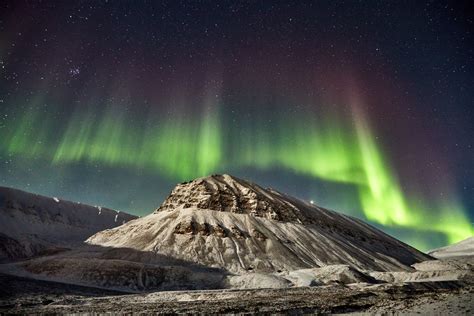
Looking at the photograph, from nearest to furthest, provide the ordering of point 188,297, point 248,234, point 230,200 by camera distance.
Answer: point 188,297
point 248,234
point 230,200

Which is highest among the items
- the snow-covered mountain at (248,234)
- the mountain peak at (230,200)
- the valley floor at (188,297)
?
the mountain peak at (230,200)

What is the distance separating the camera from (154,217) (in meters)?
152

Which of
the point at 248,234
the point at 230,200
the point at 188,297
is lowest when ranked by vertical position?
the point at 188,297

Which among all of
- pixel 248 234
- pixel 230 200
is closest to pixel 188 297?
pixel 248 234

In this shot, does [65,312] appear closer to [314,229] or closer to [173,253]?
[173,253]

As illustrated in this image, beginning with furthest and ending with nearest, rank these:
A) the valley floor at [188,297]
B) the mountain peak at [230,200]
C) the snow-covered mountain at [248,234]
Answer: the mountain peak at [230,200] < the snow-covered mountain at [248,234] < the valley floor at [188,297]

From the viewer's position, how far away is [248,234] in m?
133

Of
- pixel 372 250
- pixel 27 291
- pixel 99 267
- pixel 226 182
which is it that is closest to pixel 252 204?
pixel 226 182

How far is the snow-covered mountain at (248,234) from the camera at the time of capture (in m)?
119

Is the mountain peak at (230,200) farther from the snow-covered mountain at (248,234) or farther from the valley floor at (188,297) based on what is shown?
the valley floor at (188,297)

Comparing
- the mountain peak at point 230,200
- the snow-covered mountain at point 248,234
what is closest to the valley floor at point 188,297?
the snow-covered mountain at point 248,234

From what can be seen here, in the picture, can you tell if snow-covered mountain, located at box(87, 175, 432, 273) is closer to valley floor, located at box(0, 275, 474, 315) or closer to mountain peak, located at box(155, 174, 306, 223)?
Result: mountain peak, located at box(155, 174, 306, 223)

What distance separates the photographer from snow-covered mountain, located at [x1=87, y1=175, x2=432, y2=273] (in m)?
119

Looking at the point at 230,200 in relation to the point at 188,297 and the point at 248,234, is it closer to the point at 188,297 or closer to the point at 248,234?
the point at 248,234
